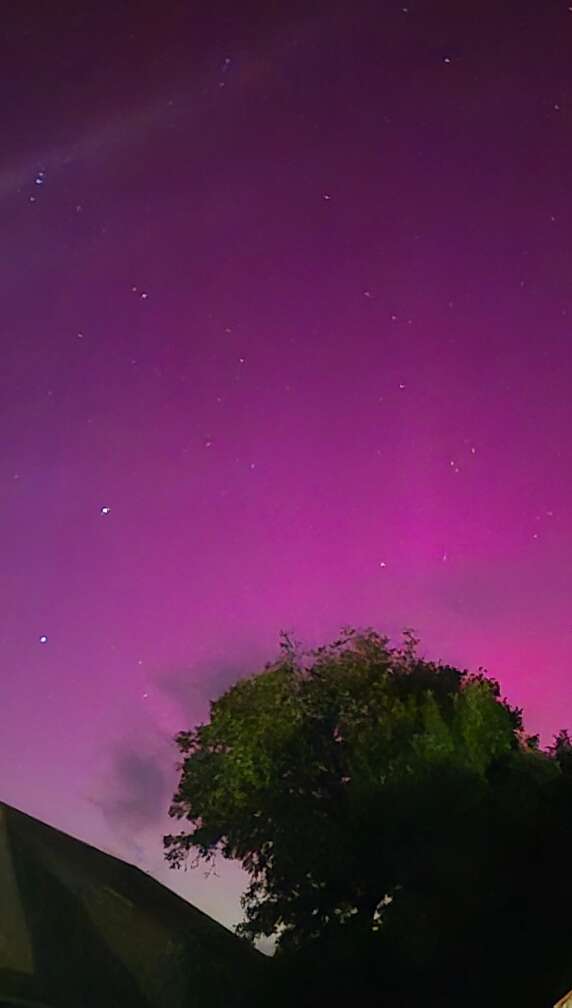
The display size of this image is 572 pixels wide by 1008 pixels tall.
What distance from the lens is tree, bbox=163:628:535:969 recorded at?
69.2ft

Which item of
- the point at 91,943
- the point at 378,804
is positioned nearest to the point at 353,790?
the point at 378,804

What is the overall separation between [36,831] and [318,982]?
28.3 feet

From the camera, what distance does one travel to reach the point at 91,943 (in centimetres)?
2259

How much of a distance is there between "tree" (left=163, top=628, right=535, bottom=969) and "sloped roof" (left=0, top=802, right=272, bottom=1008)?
150 cm

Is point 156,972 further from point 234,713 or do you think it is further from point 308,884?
point 234,713

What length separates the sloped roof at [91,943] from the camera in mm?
20672

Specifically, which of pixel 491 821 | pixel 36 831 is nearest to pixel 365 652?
pixel 491 821

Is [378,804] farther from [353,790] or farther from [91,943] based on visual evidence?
[91,943]

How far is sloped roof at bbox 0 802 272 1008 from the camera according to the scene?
20.7 metres

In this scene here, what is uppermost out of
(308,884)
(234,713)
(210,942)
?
(234,713)

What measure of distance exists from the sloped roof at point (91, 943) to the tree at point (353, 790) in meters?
1.50

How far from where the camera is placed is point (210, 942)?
2538 centimetres

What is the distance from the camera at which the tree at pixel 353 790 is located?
2108 centimetres

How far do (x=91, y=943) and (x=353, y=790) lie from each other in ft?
21.5
